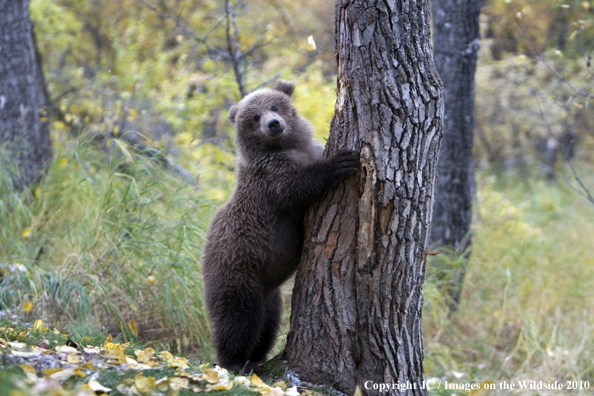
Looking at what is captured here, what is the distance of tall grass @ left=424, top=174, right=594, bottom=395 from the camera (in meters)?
5.63

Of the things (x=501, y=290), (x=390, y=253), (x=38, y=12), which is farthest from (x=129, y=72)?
(x=390, y=253)

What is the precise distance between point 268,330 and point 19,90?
4.67 meters

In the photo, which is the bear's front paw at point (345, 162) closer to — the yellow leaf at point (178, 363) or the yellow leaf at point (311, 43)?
the yellow leaf at point (311, 43)

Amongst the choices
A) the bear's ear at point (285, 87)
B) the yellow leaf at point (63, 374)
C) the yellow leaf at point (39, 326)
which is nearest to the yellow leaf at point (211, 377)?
the yellow leaf at point (63, 374)

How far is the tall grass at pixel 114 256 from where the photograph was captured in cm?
470

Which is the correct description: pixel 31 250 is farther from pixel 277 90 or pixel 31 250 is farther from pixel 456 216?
pixel 456 216

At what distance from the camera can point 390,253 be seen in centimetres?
344

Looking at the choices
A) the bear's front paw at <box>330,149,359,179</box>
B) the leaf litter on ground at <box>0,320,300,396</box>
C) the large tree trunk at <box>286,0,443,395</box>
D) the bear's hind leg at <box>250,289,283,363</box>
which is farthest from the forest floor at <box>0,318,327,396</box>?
the bear's front paw at <box>330,149,359,179</box>

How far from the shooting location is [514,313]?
6426 mm

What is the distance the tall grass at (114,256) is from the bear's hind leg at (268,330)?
26.5 inches

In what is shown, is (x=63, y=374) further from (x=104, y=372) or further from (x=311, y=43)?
(x=311, y=43)

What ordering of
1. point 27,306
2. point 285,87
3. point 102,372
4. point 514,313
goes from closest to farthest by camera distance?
point 102,372, point 27,306, point 285,87, point 514,313

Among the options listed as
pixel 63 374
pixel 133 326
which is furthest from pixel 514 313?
pixel 63 374

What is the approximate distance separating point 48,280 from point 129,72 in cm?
696
